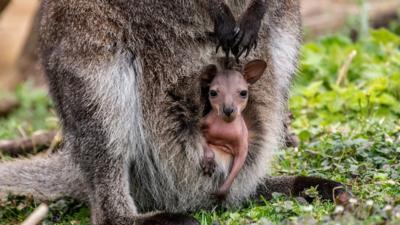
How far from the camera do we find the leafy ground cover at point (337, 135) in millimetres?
4832

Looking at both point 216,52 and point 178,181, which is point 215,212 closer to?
point 178,181

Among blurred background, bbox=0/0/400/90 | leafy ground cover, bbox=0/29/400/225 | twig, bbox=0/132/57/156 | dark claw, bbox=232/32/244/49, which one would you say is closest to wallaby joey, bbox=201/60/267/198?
dark claw, bbox=232/32/244/49

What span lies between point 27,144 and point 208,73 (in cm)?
249

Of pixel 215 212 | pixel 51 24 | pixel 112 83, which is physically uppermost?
pixel 51 24

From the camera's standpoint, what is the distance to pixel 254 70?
17.4 feet

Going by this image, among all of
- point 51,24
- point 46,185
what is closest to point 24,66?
point 46,185

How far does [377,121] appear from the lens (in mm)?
6656

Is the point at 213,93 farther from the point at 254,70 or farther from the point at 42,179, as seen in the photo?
the point at 42,179

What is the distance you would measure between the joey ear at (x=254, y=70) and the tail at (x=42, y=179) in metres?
1.41

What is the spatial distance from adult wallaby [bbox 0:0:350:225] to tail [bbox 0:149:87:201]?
494 millimetres

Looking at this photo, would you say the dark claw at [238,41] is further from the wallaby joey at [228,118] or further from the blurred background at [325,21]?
the blurred background at [325,21]

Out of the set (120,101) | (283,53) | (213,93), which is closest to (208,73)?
(213,93)

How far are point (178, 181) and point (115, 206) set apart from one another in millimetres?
452

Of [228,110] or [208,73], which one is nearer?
[228,110]
